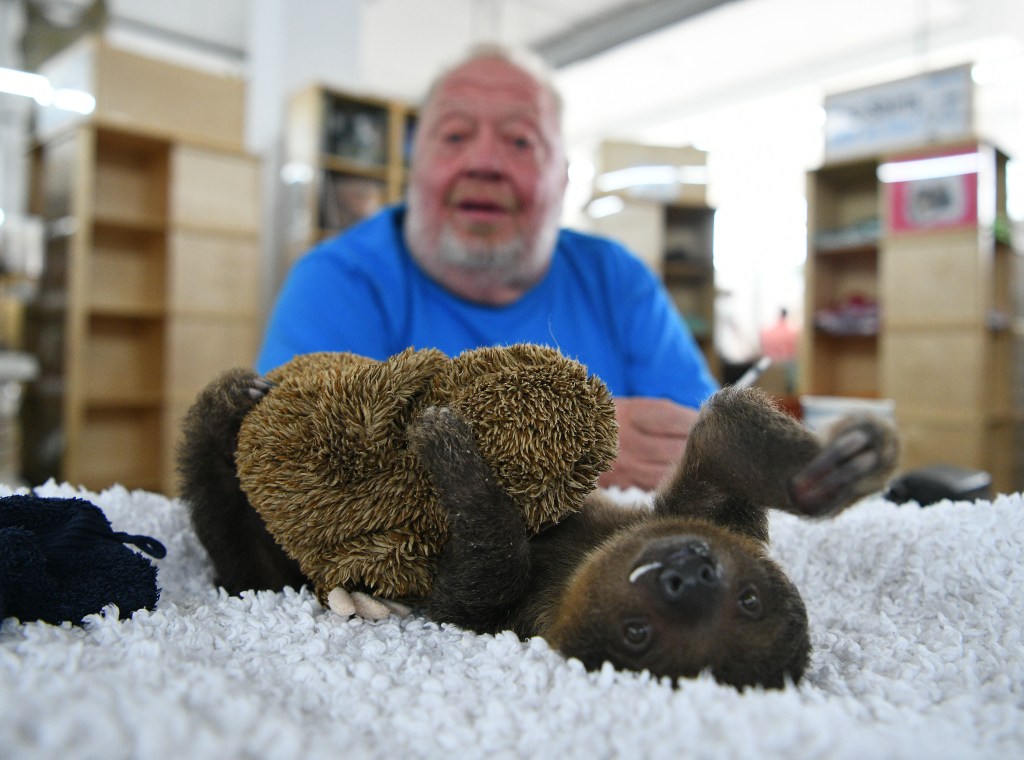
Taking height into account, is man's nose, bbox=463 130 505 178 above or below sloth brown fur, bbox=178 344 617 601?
above

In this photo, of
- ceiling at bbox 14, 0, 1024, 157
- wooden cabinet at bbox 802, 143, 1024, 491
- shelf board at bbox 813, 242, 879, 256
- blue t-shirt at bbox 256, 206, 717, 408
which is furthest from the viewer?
ceiling at bbox 14, 0, 1024, 157

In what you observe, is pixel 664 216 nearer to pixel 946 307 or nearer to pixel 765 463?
pixel 946 307

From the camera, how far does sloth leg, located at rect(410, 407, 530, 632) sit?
588 mm

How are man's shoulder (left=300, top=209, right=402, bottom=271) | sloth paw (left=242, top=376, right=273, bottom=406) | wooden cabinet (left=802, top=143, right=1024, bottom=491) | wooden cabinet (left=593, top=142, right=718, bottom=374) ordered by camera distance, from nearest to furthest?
1. sloth paw (left=242, top=376, right=273, bottom=406)
2. man's shoulder (left=300, top=209, right=402, bottom=271)
3. wooden cabinet (left=802, top=143, right=1024, bottom=491)
4. wooden cabinet (left=593, top=142, right=718, bottom=374)

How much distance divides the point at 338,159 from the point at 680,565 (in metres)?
4.39

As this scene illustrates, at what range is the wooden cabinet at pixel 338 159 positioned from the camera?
4465 mm

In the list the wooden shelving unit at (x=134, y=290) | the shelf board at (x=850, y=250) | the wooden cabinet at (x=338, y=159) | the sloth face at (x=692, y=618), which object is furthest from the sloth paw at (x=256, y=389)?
the wooden cabinet at (x=338, y=159)

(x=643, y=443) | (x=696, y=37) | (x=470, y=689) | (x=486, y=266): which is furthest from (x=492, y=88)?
(x=696, y=37)

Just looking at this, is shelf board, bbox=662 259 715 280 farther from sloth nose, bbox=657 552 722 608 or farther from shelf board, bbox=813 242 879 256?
sloth nose, bbox=657 552 722 608

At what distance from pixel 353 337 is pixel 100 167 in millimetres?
2960

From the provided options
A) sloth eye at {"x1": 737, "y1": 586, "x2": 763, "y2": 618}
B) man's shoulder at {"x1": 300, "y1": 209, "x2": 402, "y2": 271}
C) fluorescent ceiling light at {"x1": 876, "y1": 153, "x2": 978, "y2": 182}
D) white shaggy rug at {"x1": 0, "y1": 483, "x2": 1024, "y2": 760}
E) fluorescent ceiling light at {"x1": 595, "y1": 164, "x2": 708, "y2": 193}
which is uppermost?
fluorescent ceiling light at {"x1": 595, "y1": 164, "x2": 708, "y2": 193}

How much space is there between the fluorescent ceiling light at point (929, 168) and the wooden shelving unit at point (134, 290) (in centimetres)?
304

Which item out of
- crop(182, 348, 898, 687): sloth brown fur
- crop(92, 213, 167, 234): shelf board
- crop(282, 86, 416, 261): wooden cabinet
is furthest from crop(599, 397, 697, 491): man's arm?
crop(282, 86, 416, 261): wooden cabinet

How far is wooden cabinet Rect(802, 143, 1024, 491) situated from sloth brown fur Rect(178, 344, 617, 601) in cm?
328
